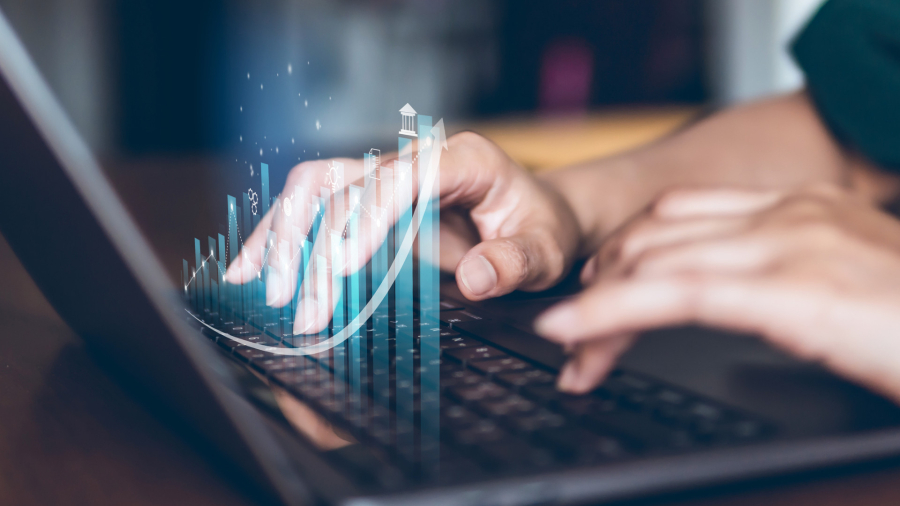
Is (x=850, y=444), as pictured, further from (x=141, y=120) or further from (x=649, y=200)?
(x=141, y=120)

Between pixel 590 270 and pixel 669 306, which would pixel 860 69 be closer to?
pixel 590 270

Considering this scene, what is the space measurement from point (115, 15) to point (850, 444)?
10.1 ft

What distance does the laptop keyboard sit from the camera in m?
0.19

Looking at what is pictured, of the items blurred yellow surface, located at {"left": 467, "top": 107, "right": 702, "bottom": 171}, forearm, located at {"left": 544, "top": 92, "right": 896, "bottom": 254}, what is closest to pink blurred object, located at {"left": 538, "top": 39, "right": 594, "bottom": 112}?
blurred yellow surface, located at {"left": 467, "top": 107, "right": 702, "bottom": 171}

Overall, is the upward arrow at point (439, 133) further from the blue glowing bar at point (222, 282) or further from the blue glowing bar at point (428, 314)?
the blue glowing bar at point (222, 282)

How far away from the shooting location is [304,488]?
0.18 metres

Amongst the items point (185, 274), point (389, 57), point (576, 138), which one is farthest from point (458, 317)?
point (389, 57)

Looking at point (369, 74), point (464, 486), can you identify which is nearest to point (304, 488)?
point (464, 486)

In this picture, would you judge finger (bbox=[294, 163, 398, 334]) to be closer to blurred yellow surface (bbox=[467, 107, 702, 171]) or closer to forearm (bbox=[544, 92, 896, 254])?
forearm (bbox=[544, 92, 896, 254])

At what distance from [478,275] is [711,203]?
A: 0.13 metres

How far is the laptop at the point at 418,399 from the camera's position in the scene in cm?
18

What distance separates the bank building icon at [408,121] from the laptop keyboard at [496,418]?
13cm

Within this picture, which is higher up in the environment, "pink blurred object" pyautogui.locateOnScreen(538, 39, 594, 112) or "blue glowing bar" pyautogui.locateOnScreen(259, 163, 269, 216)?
"pink blurred object" pyautogui.locateOnScreen(538, 39, 594, 112)

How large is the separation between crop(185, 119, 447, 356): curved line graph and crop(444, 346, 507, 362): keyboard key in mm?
54
